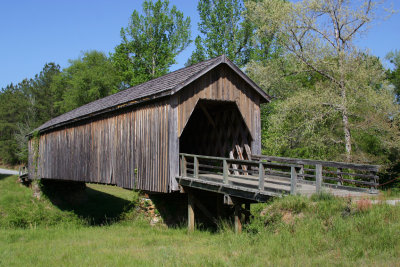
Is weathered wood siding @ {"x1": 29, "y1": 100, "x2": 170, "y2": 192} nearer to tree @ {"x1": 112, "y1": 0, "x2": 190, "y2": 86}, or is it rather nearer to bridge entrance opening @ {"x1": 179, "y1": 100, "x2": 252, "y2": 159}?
bridge entrance opening @ {"x1": 179, "y1": 100, "x2": 252, "y2": 159}

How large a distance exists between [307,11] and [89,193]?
63.2 ft

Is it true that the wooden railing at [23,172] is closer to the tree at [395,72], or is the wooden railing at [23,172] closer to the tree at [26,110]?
the tree at [26,110]

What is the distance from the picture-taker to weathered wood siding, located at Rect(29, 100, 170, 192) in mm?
12750

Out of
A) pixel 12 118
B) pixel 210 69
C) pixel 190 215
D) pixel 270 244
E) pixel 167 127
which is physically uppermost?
pixel 12 118

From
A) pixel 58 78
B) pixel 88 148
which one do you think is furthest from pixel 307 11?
pixel 58 78

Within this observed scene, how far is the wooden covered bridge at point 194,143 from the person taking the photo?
10625 millimetres

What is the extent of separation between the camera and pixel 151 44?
33.7 metres

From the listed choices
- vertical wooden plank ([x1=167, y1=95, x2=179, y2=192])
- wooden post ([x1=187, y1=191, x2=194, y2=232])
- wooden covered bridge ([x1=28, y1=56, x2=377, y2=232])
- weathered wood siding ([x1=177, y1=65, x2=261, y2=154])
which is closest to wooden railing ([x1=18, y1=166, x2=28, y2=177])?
wooden covered bridge ([x1=28, y1=56, x2=377, y2=232])

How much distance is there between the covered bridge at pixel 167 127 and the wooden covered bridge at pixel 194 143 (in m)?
0.03

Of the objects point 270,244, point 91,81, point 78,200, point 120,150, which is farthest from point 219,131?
point 91,81

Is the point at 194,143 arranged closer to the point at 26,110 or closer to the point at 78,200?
the point at 78,200

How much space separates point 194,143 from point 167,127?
16.7ft

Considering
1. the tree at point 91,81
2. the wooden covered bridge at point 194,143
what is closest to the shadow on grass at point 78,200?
the wooden covered bridge at point 194,143

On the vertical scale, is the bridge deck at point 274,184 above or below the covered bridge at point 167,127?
below
